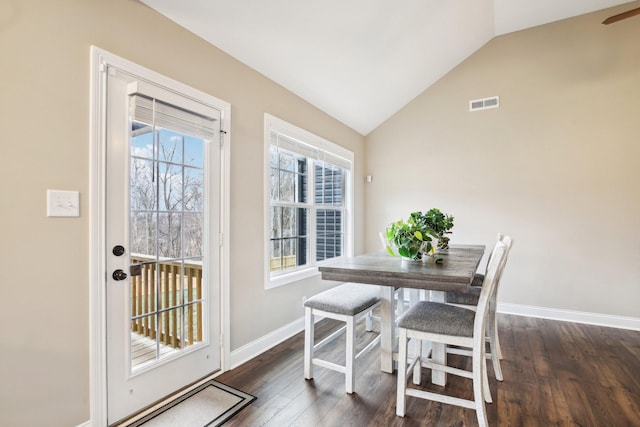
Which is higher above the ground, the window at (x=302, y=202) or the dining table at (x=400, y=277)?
the window at (x=302, y=202)

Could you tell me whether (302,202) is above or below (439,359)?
above

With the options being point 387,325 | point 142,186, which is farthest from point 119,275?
point 387,325

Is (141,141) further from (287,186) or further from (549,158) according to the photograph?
(549,158)

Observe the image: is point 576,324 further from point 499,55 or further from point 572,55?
point 499,55

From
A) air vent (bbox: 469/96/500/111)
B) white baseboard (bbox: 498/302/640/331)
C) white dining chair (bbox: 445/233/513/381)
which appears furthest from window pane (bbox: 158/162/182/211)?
white baseboard (bbox: 498/302/640/331)

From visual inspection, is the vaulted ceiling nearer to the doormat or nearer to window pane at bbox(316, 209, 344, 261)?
window pane at bbox(316, 209, 344, 261)

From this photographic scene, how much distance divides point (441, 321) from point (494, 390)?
0.82 metres

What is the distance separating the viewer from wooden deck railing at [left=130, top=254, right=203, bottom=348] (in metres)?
1.98

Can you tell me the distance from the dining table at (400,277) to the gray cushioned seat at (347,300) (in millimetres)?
129

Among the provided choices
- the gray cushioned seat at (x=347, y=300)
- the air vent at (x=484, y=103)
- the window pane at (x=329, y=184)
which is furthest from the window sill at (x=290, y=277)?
the air vent at (x=484, y=103)

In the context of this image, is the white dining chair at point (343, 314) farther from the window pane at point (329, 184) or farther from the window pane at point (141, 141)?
the window pane at point (329, 184)

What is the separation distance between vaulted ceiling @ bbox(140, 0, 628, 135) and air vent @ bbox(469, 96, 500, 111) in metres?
0.61

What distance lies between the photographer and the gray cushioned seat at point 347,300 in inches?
87.7

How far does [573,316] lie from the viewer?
3715 mm
